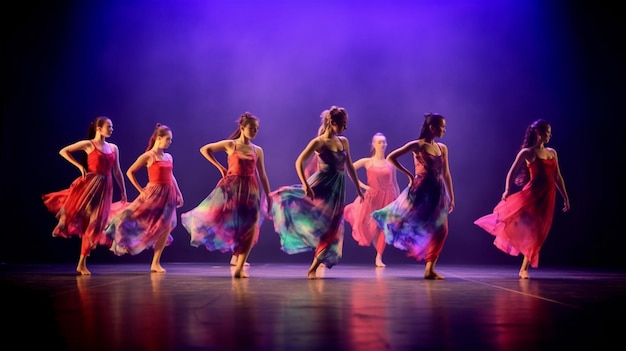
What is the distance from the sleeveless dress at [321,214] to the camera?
6727mm

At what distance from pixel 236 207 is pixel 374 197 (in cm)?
319

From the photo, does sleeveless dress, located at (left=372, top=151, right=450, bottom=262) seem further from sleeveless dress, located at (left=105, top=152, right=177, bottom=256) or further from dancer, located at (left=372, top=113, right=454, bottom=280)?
sleeveless dress, located at (left=105, top=152, right=177, bottom=256)

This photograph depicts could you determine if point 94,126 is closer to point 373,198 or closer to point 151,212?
point 151,212

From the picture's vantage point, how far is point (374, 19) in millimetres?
10891

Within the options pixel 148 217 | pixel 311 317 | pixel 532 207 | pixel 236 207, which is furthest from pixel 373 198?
pixel 311 317

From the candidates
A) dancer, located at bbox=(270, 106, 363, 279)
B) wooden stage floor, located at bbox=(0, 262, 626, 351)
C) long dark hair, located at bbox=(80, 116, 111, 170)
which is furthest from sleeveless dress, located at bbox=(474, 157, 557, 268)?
long dark hair, located at bbox=(80, 116, 111, 170)

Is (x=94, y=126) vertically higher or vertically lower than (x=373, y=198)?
higher

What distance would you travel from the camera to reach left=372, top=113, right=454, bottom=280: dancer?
679cm

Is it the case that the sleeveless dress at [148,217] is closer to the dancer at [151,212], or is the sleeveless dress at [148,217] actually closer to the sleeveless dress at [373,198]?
the dancer at [151,212]

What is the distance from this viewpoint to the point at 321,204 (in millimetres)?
6758

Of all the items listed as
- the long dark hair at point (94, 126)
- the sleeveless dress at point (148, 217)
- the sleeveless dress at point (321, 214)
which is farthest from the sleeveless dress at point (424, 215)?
the long dark hair at point (94, 126)

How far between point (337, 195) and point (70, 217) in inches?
120

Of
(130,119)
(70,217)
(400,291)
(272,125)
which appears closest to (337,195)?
(400,291)

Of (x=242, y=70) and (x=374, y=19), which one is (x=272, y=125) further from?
(x=374, y=19)
